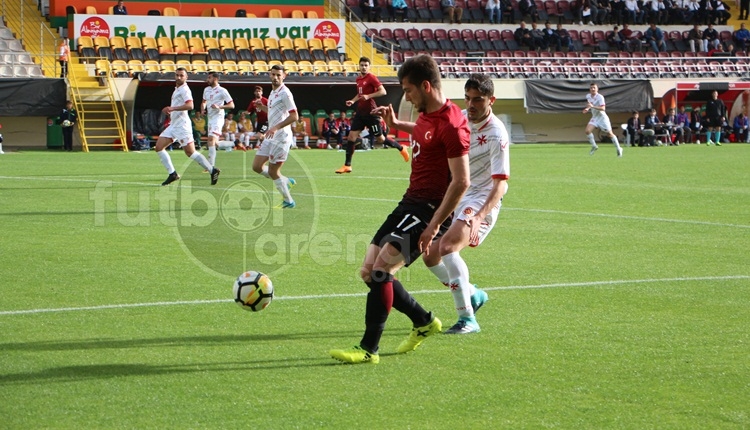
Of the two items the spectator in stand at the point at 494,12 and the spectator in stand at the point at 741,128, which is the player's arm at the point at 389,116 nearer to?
the spectator in stand at the point at 741,128

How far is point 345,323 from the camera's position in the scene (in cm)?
711

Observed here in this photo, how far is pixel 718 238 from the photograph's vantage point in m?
11.8

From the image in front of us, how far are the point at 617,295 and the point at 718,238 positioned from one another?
4.19 meters

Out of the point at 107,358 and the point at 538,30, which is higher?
the point at 538,30

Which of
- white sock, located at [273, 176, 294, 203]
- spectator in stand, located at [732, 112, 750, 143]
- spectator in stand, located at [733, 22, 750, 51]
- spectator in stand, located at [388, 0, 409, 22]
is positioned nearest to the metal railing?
spectator in stand, located at [388, 0, 409, 22]

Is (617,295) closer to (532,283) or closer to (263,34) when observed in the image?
(532,283)

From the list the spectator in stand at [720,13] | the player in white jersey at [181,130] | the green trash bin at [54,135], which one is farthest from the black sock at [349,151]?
the spectator in stand at [720,13]

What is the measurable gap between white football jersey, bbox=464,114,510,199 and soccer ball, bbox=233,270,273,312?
1.65 meters

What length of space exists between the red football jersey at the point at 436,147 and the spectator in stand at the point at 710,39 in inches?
1885

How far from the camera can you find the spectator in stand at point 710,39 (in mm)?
50469

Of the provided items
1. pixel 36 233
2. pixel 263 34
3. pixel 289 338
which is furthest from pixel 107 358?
pixel 263 34

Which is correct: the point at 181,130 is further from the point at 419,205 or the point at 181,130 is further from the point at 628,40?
the point at 628,40

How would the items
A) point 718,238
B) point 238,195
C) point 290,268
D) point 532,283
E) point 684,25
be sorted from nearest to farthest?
point 532,283
point 290,268
point 718,238
point 238,195
point 684,25

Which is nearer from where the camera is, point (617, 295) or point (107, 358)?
point (107, 358)
